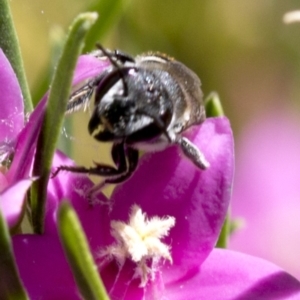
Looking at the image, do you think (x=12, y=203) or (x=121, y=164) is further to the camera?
(x=121, y=164)

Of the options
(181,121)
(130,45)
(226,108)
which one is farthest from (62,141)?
(226,108)

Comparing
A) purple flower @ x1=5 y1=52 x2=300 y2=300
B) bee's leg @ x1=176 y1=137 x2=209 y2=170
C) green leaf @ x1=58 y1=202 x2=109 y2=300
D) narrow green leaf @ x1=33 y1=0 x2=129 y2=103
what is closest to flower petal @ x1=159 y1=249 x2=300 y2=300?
purple flower @ x1=5 y1=52 x2=300 y2=300

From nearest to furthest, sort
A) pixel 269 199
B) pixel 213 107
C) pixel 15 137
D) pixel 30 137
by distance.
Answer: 1. pixel 30 137
2. pixel 15 137
3. pixel 213 107
4. pixel 269 199

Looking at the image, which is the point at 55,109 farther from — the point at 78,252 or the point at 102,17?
the point at 102,17

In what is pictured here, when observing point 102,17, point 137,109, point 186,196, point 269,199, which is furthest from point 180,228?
point 269,199

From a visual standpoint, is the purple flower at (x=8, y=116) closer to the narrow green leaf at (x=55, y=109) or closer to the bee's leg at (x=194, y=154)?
the narrow green leaf at (x=55, y=109)

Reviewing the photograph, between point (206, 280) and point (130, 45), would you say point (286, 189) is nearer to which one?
point (130, 45)

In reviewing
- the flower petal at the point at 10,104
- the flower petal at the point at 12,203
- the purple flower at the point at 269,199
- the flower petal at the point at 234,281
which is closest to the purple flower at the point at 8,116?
the flower petal at the point at 10,104
